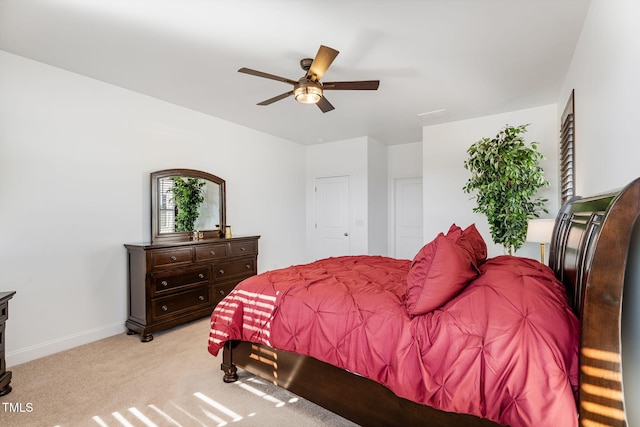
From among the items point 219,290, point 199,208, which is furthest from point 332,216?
point 219,290

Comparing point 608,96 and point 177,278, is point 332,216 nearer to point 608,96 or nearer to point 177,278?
point 177,278

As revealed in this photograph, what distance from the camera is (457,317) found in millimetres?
1429

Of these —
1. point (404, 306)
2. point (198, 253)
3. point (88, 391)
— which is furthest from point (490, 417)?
point (198, 253)

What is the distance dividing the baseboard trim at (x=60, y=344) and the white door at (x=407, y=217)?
473 centimetres

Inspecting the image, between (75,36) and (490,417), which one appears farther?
(75,36)

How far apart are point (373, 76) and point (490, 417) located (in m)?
2.87

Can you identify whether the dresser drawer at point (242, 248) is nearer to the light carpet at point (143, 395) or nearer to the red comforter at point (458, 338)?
the light carpet at point (143, 395)

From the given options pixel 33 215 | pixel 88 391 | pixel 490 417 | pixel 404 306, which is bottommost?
pixel 88 391

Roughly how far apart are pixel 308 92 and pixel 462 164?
292 centimetres

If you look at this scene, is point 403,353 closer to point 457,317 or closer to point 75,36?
point 457,317

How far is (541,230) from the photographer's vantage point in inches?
102

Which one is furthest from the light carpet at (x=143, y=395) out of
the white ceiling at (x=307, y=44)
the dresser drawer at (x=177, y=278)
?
the white ceiling at (x=307, y=44)

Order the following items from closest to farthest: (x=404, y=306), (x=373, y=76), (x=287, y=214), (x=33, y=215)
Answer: (x=404, y=306)
(x=33, y=215)
(x=373, y=76)
(x=287, y=214)

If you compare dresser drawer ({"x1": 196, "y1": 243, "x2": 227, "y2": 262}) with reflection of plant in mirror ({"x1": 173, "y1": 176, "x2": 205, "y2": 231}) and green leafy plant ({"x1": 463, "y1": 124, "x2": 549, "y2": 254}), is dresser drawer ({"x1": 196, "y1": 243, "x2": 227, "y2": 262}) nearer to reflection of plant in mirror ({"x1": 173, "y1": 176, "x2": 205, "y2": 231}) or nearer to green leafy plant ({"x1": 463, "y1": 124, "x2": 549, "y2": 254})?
reflection of plant in mirror ({"x1": 173, "y1": 176, "x2": 205, "y2": 231})
